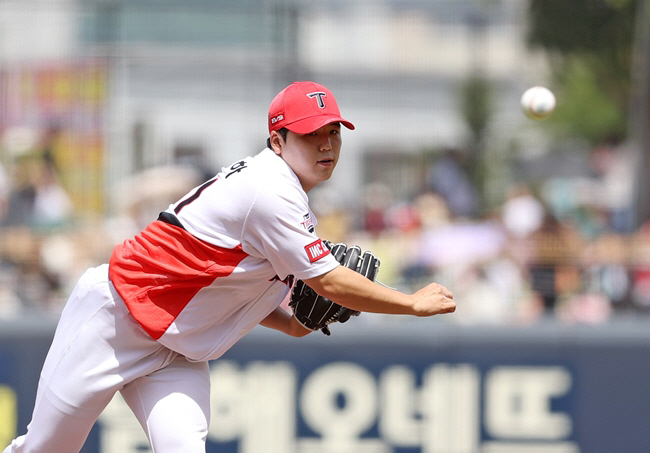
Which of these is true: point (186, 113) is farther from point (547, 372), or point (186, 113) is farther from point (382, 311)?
point (382, 311)

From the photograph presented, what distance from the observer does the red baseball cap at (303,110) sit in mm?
3762

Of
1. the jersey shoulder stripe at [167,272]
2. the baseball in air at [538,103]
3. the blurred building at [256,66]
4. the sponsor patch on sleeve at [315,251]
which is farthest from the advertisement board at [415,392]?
the sponsor patch on sleeve at [315,251]

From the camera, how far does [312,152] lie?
3857mm

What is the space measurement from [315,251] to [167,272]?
63cm

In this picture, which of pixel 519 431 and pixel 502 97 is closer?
pixel 519 431

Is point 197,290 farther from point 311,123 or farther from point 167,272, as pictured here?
point 311,123

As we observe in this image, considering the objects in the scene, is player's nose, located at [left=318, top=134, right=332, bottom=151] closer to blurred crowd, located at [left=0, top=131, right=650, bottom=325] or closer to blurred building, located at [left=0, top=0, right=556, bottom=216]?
blurred crowd, located at [left=0, top=131, right=650, bottom=325]

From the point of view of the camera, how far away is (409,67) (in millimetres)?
9773

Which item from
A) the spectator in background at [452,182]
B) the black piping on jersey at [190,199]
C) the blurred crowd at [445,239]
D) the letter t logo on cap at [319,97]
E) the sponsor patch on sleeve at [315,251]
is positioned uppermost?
the letter t logo on cap at [319,97]

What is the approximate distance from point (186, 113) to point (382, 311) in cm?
657

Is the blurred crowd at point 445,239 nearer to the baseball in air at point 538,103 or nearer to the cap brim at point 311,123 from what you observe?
the baseball in air at point 538,103

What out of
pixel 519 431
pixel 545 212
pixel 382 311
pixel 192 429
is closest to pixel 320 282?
pixel 382 311

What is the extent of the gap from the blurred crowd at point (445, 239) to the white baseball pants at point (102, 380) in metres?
3.56

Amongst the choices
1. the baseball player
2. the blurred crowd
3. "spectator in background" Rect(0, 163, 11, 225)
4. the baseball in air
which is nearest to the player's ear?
the baseball player
